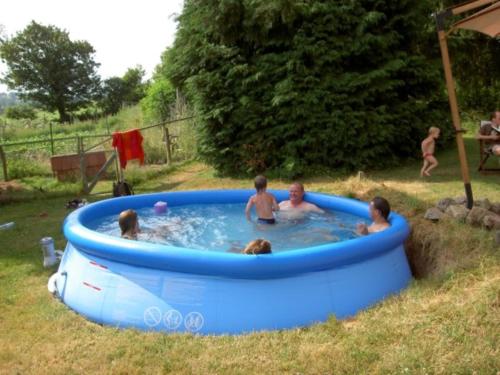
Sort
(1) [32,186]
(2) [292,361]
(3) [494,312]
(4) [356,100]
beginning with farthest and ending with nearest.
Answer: (1) [32,186], (4) [356,100], (3) [494,312], (2) [292,361]

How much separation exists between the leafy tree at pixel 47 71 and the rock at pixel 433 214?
1921 inches

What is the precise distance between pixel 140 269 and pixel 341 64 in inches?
302

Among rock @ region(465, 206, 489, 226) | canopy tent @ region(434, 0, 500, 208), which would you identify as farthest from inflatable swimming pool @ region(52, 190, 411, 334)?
canopy tent @ region(434, 0, 500, 208)

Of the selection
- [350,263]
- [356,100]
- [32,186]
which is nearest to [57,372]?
[350,263]

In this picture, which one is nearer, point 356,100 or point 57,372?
point 57,372

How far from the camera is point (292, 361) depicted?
3371 millimetres

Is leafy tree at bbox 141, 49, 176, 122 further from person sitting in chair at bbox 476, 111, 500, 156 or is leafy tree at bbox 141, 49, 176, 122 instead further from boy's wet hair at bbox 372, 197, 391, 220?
boy's wet hair at bbox 372, 197, 391, 220

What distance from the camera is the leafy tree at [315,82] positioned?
9969mm

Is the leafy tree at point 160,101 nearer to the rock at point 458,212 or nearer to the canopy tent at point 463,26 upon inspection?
the canopy tent at point 463,26

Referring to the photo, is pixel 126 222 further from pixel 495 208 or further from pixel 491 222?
pixel 495 208

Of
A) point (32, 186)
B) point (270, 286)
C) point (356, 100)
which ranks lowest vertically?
point (270, 286)

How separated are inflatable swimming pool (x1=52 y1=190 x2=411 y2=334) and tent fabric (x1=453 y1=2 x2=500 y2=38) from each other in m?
3.01

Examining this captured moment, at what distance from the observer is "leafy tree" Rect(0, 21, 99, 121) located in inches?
1927

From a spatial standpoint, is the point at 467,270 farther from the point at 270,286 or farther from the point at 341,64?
the point at 341,64
